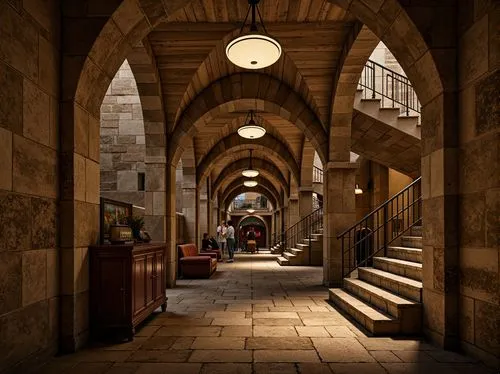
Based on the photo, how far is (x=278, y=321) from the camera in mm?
4809

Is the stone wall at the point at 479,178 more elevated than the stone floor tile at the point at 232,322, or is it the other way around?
the stone wall at the point at 479,178

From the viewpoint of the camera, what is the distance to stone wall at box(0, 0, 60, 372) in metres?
2.88

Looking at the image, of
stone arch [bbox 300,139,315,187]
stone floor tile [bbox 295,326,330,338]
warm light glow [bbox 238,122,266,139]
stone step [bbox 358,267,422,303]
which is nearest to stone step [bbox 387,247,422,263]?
stone step [bbox 358,267,422,303]

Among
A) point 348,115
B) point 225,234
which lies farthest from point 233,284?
point 225,234

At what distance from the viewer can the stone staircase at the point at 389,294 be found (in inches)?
160

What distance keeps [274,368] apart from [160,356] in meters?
0.99

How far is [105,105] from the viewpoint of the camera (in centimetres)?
942

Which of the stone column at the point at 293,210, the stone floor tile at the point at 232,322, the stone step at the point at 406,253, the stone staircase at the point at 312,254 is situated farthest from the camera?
the stone column at the point at 293,210

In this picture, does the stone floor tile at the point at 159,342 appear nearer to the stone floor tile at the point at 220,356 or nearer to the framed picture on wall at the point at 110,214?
the stone floor tile at the point at 220,356

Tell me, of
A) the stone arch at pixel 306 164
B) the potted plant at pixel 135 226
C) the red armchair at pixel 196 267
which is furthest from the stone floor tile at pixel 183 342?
the stone arch at pixel 306 164

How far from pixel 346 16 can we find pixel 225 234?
9824mm

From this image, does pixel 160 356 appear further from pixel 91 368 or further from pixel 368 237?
pixel 368 237

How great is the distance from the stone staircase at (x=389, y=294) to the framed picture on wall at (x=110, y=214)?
2892 mm

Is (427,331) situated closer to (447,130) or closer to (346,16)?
(447,130)
